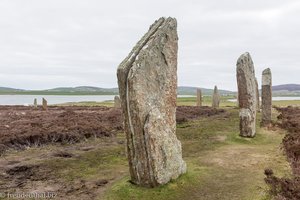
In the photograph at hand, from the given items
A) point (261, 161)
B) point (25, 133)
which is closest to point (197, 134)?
point (261, 161)

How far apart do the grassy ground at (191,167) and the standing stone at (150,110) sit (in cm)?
44

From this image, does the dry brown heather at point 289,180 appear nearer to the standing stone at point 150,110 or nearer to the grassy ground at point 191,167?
the grassy ground at point 191,167

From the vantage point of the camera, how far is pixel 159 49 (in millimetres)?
9023

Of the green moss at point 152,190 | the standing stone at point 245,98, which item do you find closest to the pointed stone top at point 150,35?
the green moss at point 152,190

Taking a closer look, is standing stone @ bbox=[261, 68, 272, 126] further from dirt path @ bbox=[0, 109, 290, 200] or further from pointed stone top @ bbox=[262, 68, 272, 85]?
dirt path @ bbox=[0, 109, 290, 200]

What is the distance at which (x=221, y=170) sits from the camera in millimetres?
10227

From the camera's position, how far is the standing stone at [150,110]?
8.34m

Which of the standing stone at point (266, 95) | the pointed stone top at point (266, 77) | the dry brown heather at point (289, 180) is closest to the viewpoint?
the dry brown heather at point (289, 180)

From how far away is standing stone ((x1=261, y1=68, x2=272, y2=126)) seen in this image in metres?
19.7

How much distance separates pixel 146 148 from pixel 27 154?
244 inches

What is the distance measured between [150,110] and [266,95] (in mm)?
12841

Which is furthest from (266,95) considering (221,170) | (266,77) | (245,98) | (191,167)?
(191,167)

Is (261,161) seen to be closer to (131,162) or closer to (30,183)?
(131,162)

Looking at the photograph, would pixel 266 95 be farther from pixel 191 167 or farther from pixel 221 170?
pixel 191 167
